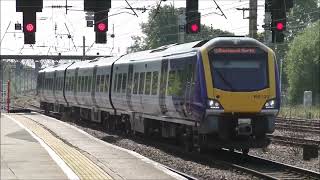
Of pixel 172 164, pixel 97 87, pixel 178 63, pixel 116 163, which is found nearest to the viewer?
pixel 116 163

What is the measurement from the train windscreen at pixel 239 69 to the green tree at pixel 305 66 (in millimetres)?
49488

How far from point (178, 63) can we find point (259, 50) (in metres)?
2.35

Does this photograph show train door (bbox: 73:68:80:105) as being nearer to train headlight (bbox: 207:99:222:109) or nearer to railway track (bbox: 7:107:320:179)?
railway track (bbox: 7:107:320:179)

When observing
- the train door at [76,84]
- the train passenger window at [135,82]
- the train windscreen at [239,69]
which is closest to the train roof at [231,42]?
the train windscreen at [239,69]

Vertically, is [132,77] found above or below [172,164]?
above

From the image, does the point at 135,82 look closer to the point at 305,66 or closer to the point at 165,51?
the point at 165,51

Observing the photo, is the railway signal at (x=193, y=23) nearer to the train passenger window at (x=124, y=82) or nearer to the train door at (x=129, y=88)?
the train passenger window at (x=124, y=82)

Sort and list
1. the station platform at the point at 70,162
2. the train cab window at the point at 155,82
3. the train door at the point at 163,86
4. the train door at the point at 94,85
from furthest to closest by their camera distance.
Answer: the train door at the point at 94,85 → the train cab window at the point at 155,82 → the train door at the point at 163,86 → the station platform at the point at 70,162

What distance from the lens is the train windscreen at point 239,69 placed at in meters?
15.6

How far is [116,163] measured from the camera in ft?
45.0

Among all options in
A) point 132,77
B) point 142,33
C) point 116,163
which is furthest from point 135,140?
point 142,33

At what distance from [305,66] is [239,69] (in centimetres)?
5137

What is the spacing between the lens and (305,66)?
6544 cm

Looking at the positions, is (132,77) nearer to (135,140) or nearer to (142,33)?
(135,140)
